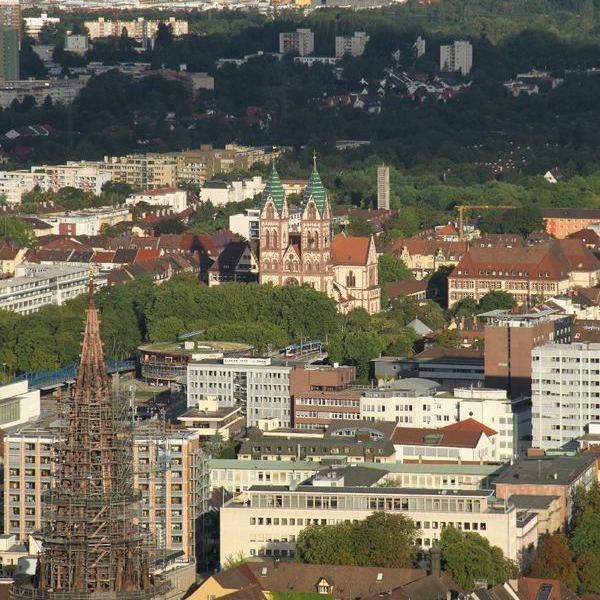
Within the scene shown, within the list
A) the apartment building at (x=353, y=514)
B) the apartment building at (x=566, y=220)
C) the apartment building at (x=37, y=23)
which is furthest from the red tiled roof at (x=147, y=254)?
the apartment building at (x=37, y=23)

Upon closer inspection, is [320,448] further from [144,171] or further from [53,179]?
[144,171]

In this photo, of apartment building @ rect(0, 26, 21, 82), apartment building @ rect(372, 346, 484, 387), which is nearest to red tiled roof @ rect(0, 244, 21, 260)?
apartment building @ rect(372, 346, 484, 387)

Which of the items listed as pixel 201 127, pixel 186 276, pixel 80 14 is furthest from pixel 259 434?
pixel 80 14

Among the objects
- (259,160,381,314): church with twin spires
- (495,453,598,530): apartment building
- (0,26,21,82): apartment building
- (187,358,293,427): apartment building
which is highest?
(495,453,598,530): apartment building

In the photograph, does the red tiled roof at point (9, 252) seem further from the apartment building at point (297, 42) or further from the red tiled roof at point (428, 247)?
the apartment building at point (297, 42)

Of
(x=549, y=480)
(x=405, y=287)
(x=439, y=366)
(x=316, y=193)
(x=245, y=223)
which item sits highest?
(x=549, y=480)

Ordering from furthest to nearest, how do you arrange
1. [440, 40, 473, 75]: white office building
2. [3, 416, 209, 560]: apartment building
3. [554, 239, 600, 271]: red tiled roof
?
[440, 40, 473, 75]: white office building < [554, 239, 600, 271]: red tiled roof < [3, 416, 209, 560]: apartment building

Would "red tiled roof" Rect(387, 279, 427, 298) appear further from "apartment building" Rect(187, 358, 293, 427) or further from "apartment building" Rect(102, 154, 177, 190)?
"apartment building" Rect(102, 154, 177, 190)

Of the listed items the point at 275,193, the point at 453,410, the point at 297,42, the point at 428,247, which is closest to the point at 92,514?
the point at 453,410
